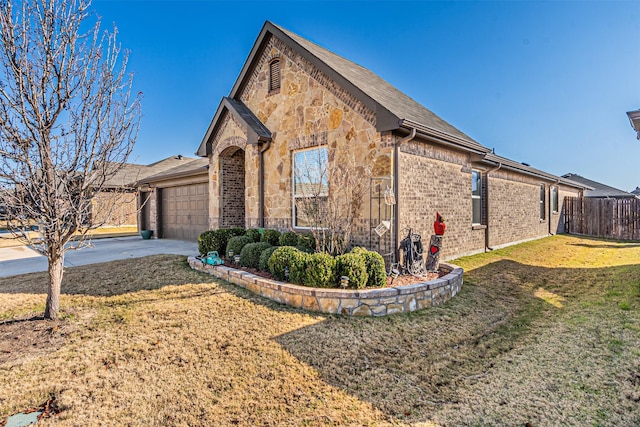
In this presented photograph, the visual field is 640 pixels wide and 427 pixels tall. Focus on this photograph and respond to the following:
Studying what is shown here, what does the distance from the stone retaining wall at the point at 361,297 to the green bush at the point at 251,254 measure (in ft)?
3.46

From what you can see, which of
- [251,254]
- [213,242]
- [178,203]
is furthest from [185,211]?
[251,254]

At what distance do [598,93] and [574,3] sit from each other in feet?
14.3

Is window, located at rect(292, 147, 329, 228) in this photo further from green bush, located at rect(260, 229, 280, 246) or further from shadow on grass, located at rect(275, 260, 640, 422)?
shadow on grass, located at rect(275, 260, 640, 422)

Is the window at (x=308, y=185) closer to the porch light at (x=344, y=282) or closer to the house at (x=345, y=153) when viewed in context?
the house at (x=345, y=153)

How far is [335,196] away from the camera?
7566 mm

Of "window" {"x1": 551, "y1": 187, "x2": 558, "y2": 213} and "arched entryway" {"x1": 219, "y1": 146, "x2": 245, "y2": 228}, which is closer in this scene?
"arched entryway" {"x1": 219, "y1": 146, "x2": 245, "y2": 228}

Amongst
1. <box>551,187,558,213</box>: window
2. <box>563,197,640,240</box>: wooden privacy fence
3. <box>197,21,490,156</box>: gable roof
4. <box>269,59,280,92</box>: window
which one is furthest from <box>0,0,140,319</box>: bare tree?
<box>563,197,640,240</box>: wooden privacy fence

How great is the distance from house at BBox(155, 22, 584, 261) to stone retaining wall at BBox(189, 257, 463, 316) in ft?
4.93

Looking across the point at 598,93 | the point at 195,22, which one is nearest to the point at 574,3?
the point at 598,93

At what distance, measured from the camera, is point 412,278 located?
6387mm

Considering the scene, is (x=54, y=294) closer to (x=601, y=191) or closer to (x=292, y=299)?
(x=292, y=299)

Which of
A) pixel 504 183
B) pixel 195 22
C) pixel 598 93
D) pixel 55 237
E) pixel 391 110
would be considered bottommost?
pixel 55 237

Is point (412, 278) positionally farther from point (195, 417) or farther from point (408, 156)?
point (195, 417)

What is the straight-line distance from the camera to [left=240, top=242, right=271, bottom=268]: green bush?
23.6ft
